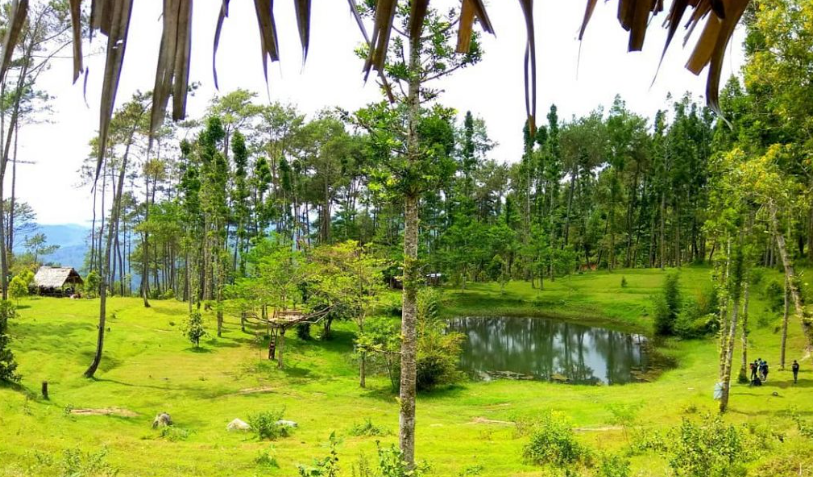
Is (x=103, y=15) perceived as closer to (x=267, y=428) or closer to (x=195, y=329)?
(x=267, y=428)

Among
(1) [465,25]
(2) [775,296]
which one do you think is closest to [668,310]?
(2) [775,296]

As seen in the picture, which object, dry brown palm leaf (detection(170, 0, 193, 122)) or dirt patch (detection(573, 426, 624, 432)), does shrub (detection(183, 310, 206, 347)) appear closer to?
dirt patch (detection(573, 426, 624, 432))

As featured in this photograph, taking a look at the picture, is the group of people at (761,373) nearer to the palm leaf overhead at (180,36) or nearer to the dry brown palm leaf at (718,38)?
the dry brown palm leaf at (718,38)

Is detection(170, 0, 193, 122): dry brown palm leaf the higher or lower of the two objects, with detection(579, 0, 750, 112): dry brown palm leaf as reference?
lower

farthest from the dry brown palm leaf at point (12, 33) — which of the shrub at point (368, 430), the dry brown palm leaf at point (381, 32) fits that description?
the shrub at point (368, 430)

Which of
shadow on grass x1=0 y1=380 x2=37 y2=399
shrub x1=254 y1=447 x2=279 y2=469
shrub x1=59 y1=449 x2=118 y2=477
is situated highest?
shrub x1=59 y1=449 x2=118 y2=477

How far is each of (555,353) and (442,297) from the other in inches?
483

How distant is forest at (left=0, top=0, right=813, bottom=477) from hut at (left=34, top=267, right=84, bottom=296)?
0.65m

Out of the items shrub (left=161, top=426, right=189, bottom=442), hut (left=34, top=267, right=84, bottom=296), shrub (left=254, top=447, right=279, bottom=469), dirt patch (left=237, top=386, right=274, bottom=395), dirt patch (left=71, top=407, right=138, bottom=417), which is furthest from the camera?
hut (left=34, top=267, right=84, bottom=296)

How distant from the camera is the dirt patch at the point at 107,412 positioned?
11875 mm

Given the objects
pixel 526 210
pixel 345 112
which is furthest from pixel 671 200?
pixel 345 112

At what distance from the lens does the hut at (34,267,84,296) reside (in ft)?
107

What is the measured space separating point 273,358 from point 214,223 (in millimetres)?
8577

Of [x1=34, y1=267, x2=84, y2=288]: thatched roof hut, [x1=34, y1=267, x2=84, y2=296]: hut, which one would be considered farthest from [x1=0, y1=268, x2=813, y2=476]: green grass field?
[x1=34, y1=267, x2=84, y2=288]: thatched roof hut
